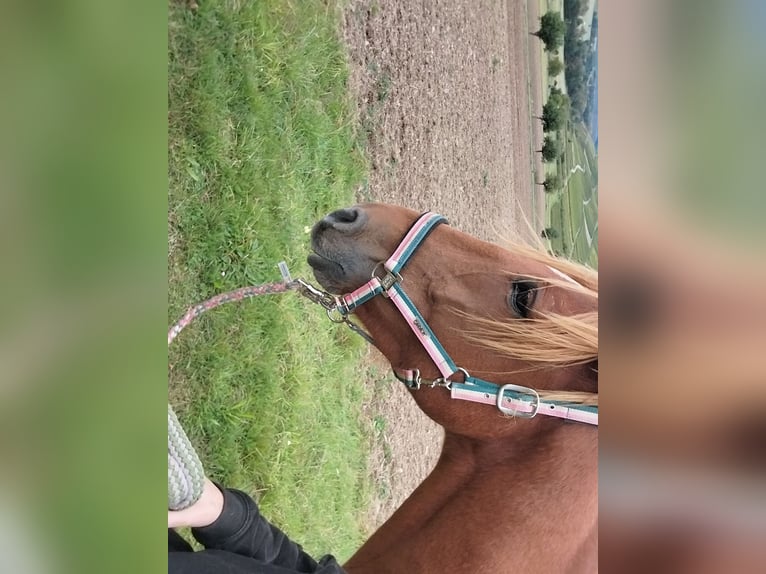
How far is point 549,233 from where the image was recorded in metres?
0.84

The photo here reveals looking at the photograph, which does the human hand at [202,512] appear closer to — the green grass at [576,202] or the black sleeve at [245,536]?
the black sleeve at [245,536]

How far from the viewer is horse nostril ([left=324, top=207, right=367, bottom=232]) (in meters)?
0.86

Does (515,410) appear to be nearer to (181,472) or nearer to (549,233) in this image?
(549,233)

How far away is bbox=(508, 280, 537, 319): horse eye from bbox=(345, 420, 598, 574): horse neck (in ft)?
0.48

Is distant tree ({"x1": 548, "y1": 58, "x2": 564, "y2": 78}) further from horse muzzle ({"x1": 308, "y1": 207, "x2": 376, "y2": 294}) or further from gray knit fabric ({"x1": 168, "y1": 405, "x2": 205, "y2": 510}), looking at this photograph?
gray knit fabric ({"x1": 168, "y1": 405, "x2": 205, "y2": 510})

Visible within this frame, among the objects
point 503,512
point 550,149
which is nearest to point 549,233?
point 550,149

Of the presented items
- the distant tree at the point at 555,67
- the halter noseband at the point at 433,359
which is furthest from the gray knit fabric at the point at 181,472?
the distant tree at the point at 555,67

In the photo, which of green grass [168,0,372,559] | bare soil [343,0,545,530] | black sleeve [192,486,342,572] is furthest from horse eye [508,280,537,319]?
green grass [168,0,372,559]

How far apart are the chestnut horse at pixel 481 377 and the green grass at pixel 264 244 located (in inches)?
13.8
